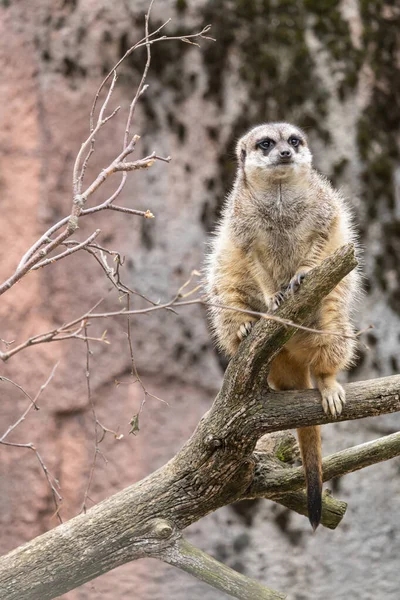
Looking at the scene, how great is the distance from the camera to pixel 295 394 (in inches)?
123

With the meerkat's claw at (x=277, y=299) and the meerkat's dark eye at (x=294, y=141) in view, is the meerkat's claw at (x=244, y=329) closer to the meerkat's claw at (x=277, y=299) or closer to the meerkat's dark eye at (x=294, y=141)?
the meerkat's claw at (x=277, y=299)

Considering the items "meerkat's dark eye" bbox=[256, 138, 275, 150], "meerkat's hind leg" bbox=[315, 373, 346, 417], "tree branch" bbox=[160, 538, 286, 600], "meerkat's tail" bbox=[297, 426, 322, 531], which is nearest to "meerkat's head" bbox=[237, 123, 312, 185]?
"meerkat's dark eye" bbox=[256, 138, 275, 150]

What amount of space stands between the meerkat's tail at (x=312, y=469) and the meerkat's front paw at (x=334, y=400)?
0.99 feet

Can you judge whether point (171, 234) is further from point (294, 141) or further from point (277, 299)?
point (277, 299)


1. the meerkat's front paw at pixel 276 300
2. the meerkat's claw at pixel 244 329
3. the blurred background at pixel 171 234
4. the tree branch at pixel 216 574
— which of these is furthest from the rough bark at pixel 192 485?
the blurred background at pixel 171 234

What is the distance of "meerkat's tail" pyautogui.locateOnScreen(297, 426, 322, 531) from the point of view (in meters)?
3.21

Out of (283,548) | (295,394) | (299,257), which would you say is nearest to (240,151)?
(299,257)

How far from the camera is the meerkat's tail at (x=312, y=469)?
3.21 m

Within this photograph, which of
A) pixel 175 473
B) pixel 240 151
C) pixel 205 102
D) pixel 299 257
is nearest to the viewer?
pixel 175 473

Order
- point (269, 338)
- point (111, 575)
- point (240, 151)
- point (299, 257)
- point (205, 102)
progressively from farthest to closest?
point (205, 102) → point (111, 575) → point (240, 151) → point (299, 257) → point (269, 338)

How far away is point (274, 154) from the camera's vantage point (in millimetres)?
3479

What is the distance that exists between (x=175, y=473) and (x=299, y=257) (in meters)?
1.00

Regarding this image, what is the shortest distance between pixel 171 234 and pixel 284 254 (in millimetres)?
1833

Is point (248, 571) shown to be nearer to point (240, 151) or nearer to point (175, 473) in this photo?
point (175, 473)
